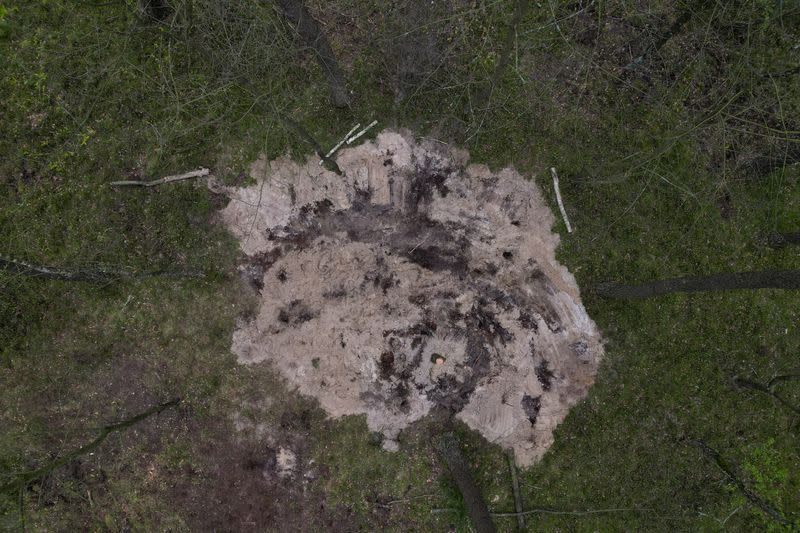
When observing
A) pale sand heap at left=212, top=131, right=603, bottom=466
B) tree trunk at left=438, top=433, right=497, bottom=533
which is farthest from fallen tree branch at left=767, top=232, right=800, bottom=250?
tree trunk at left=438, top=433, right=497, bottom=533

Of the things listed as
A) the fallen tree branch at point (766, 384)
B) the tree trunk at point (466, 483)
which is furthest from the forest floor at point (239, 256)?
the fallen tree branch at point (766, 384)

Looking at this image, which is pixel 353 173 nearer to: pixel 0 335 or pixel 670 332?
pixel 670 332

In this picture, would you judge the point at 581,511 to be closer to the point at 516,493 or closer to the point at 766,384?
the point at 516,493

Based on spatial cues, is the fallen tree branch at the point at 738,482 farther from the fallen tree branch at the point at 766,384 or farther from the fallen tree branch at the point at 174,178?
the fallen tree branch at the point at 174,178

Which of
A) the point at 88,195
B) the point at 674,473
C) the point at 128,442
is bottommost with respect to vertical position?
the point at 674,473

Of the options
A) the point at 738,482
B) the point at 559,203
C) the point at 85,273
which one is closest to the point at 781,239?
the point at 559,203

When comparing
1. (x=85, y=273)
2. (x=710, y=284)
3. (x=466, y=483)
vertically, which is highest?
(x=710, y=284)

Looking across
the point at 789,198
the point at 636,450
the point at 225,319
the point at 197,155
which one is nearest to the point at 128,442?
the point at 225,319
